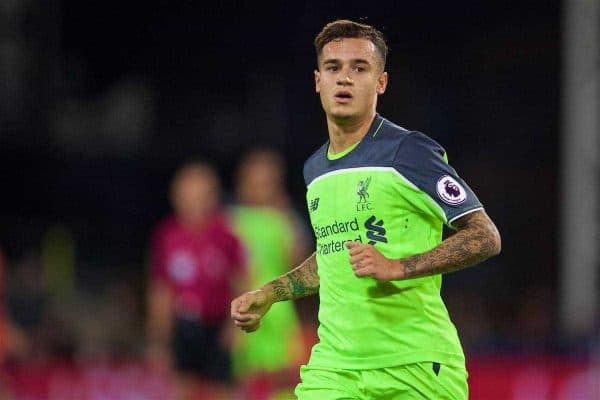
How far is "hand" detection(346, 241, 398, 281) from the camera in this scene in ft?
13.8

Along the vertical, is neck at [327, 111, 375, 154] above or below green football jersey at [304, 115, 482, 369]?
above

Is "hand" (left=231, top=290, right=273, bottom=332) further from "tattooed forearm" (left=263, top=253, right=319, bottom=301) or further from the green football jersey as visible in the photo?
the green football jersey

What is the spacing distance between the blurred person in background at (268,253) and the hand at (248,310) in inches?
172

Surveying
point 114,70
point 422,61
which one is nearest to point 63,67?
point 114,70

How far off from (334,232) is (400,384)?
0.63 metres

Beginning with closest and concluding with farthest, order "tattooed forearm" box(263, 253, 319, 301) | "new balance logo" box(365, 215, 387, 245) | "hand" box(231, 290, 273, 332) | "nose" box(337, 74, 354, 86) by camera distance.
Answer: "new balance logo" box(365, 215, 387, 245) → "nose" box(337, 74, 354, 86) → "hand" box(231, 290, 273, 332) → "tattooed forearm" box(263, 253, 319, 301)

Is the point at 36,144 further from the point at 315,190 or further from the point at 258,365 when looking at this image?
the point at 315,190

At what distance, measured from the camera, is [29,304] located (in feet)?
41.7

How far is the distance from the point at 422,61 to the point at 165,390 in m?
10.9

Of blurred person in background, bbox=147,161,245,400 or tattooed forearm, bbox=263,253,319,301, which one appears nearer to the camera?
tattooed forearm, bbox=263,253,319,301

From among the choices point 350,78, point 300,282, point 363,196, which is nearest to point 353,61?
point 350,78

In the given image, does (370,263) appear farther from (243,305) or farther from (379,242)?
(243,305)

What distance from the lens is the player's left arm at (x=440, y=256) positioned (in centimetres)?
421

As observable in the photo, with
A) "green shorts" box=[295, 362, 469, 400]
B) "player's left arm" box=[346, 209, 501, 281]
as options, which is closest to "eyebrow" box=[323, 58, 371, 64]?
"player's left arm" box=[346, 209, 501, 281]
